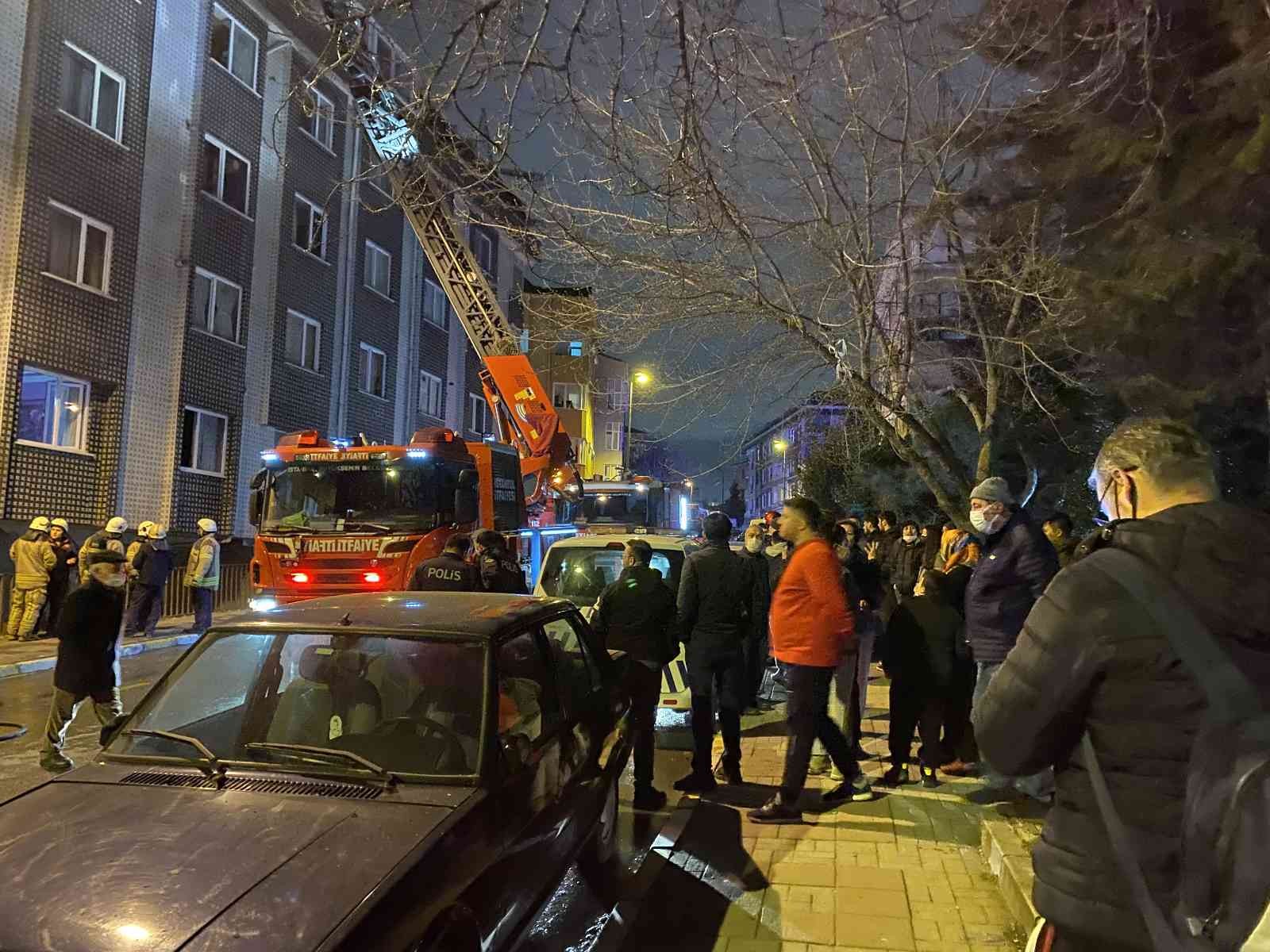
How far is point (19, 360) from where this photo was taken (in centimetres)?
1305

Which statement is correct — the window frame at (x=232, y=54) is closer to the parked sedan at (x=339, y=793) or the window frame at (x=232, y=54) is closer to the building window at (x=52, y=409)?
the building window at (x=52, y=409)

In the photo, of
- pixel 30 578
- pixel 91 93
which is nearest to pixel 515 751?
pixel 30 578

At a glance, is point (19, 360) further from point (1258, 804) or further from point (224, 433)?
point (1258, 804)

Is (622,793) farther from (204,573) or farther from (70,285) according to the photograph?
(70,285)

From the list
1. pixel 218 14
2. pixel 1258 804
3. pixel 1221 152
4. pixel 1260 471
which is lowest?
pixel 1258 804

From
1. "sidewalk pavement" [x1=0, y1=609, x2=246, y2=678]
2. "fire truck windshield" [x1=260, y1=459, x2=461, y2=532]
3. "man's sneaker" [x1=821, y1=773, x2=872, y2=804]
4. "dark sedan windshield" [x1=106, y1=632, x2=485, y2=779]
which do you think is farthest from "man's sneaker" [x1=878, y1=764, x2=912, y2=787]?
"fire truck windshield" [x1=260, y1=459, x2=461, y2=532]

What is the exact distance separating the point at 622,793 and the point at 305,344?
16.4 m

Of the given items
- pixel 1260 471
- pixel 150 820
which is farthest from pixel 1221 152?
pixel 150 820

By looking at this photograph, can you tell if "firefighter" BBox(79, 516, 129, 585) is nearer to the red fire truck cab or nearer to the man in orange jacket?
the red fire truck cab

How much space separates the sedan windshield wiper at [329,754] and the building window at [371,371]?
1966 centimetres

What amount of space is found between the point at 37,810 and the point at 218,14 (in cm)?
1851

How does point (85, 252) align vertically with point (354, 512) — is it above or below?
above

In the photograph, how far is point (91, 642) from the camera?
6008 millimetres

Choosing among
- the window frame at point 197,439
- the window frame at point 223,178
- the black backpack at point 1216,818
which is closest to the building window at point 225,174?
the window frame at point 223,178
